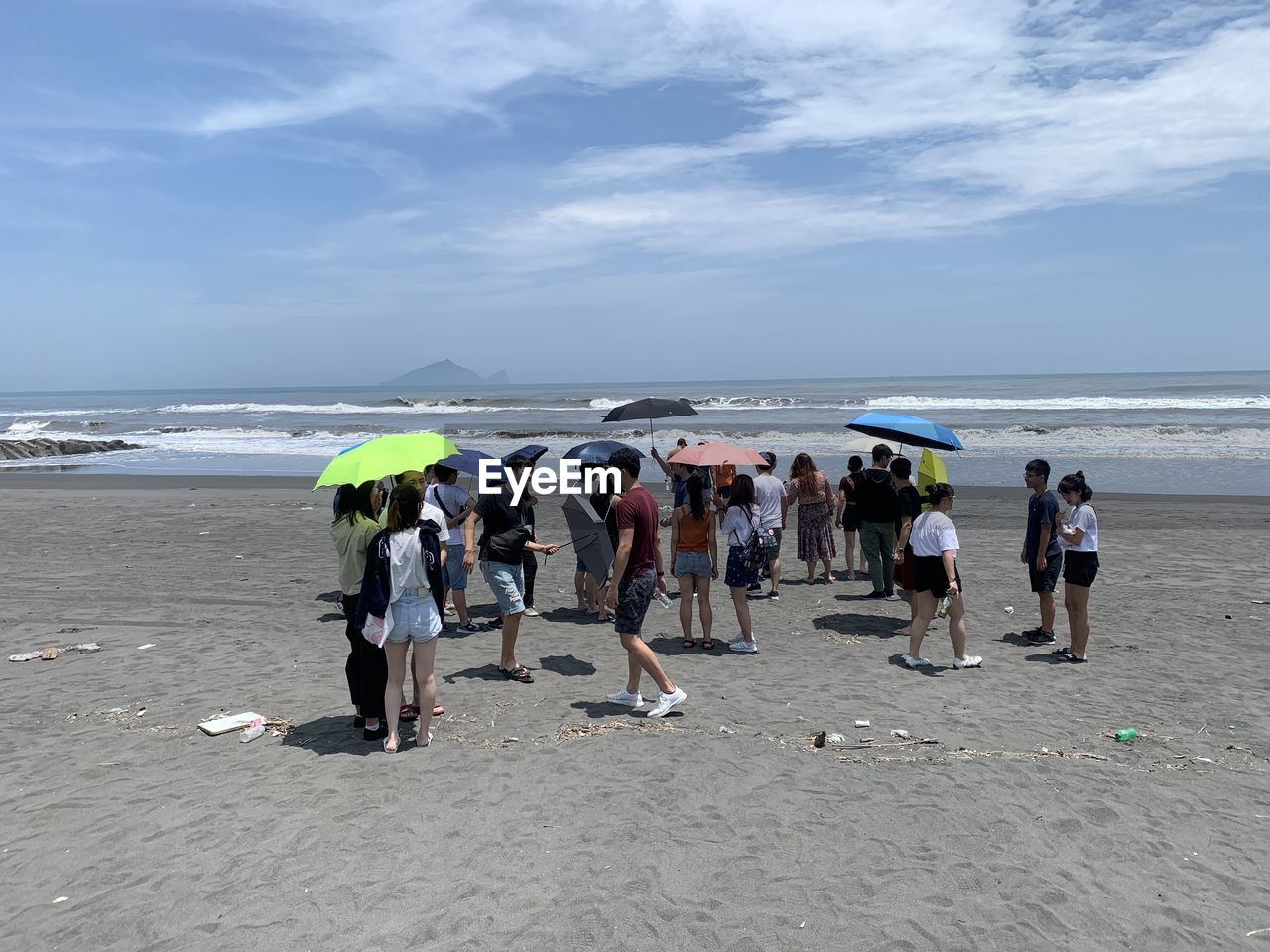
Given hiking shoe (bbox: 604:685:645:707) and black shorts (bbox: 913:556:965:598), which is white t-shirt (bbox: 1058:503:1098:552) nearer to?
black shorts (bbox: 913:556:965:598)

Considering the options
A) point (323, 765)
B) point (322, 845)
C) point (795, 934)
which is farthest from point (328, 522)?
point (795, 934)

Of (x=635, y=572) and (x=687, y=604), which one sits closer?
(x=635, y=572)

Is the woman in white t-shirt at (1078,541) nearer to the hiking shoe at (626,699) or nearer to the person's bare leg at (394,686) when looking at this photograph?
the hiking shoe at (626,699)

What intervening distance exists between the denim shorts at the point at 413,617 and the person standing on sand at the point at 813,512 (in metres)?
5.83

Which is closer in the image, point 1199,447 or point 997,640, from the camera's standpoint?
point 997,640

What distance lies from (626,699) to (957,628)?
293 centimetres

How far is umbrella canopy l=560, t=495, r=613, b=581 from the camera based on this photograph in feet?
28.1

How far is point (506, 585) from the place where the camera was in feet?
22.6

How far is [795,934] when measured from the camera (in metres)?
3.66

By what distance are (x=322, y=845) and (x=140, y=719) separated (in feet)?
8.75

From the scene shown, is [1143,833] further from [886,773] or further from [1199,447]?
[1199,447]

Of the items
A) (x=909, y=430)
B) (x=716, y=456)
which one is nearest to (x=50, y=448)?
(x=716, y=456)

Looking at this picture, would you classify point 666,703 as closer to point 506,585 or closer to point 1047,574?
point 506,585

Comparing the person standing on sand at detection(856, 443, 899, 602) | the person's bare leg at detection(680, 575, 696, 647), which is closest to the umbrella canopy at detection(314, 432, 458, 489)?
the person's bare leg at detection(680, 575, 696, 647)
